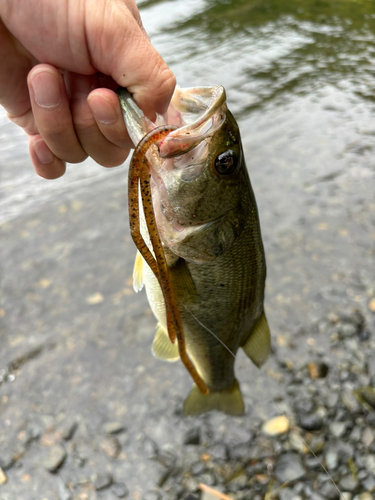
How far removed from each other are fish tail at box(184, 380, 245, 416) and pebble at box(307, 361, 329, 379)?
26.5 inches

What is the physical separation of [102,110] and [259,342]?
1555mm

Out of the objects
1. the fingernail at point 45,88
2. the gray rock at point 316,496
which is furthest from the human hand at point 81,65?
the gray rock at point 316,496

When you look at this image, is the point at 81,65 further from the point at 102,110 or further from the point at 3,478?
the point at 3,478

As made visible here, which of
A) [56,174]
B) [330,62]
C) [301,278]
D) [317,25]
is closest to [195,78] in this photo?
[330,62]

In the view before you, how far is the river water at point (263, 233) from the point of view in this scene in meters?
3.36

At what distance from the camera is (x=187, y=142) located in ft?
4.79

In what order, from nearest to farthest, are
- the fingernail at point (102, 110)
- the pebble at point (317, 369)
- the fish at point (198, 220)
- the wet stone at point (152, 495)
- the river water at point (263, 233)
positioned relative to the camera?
the fish at point (198, 220) < the fingernail at point (102, 110) < the wet stone at point (152, 495) < the pebble at point (317, 369) < the river water at point (263, 233)

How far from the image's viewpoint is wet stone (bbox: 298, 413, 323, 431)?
288 centimetres

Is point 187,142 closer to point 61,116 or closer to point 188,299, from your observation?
point 61,116

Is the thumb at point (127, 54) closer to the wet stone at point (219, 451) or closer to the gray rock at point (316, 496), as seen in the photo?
the wet stone at point (219, 451)

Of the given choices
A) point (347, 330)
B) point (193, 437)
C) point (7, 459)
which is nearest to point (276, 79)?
point (347, 330)

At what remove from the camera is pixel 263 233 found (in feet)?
15.0

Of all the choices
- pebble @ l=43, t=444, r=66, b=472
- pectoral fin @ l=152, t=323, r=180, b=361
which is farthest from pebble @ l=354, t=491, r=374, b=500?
pebble @ l=43, t=444, r=66, b=472

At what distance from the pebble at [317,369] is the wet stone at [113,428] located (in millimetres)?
1540
